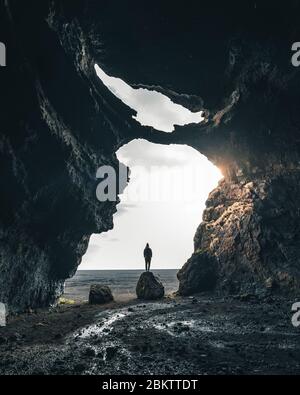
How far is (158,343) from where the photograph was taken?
35.3 feet

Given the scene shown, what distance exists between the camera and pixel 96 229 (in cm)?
2845

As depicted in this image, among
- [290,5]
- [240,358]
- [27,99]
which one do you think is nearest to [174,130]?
[290,5]

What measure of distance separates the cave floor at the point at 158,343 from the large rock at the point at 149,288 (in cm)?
774

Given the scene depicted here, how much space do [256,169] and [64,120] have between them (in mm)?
16536

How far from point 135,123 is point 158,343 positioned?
22.8 meters

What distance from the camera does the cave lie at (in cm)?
1667

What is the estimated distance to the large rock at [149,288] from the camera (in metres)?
25.5

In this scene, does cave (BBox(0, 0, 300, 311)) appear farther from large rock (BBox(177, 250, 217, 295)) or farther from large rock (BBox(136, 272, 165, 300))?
large rock (BBox(136, 272, 165, 300))

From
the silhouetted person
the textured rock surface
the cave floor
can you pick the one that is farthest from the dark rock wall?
the textured rock surface

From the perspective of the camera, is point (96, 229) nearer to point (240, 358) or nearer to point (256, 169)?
point (256, 169)

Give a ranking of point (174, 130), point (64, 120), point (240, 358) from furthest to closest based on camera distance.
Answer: point (174, 130) < point (64, 120) < point (240, 358)

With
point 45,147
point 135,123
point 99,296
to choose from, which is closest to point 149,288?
point 99,296

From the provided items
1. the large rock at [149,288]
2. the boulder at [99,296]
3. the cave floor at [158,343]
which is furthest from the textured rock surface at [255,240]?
the boulder at [99,296]

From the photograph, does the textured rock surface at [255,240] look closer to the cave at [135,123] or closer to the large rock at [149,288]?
the cave at [135,123]
